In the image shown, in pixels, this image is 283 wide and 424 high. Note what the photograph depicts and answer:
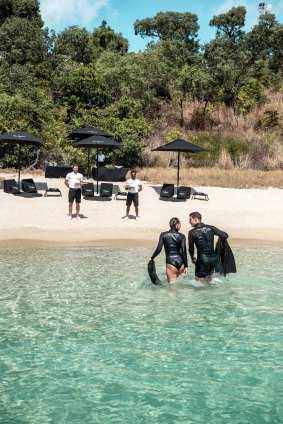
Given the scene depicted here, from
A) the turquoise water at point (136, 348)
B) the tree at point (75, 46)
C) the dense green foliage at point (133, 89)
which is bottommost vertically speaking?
the turquoise water at point (136, 348)

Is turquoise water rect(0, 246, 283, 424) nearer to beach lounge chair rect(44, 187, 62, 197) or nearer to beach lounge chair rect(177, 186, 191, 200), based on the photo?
beach lounge chair rect(44, 187, 62, 197)

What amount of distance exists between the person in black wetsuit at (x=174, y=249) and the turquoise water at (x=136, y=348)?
0.37 metres

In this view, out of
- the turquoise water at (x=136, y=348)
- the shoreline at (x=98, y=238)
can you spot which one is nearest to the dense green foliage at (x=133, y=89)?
the shoreline at (x=98, y=238)

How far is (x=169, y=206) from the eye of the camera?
1906cm

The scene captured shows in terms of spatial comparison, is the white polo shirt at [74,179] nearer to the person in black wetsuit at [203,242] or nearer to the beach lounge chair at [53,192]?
the beach lounge chair at [53,192]

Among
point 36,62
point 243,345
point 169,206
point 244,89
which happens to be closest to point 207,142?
point 244,89

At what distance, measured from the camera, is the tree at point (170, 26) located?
64188 mm

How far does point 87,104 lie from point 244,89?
42.0ft

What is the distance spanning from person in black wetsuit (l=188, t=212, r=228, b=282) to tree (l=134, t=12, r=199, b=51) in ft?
184

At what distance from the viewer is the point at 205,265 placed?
9.71 metres

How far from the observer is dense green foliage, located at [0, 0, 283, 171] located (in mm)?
28312

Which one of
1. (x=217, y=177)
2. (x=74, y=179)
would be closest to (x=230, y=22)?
(x=217, y=177)

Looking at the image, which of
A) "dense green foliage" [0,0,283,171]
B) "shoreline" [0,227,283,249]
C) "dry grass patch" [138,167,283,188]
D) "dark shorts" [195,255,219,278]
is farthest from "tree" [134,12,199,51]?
"dark shorts" [195,255,219,278]

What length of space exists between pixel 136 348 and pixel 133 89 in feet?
93.0
